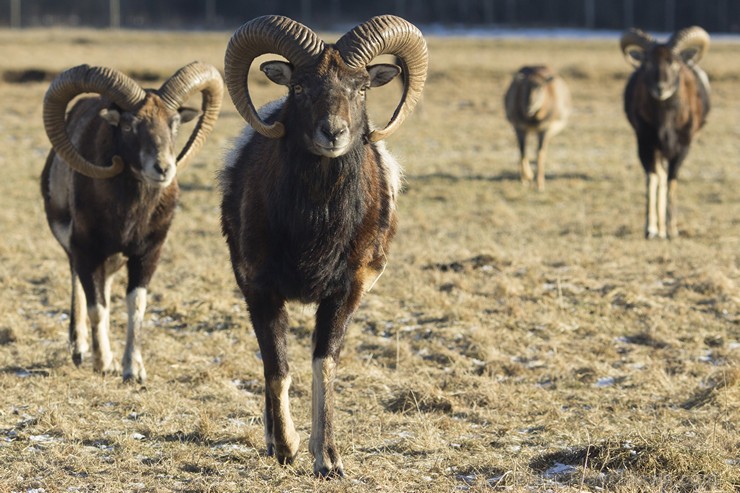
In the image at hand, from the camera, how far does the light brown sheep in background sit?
66.3 feet

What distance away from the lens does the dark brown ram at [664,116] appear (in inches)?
561

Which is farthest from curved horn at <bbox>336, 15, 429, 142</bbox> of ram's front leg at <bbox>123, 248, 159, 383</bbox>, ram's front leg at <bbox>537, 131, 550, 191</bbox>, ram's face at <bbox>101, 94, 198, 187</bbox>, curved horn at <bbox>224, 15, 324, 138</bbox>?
ram's front leg at <bbox>537, 131, 550, 191</bbox>

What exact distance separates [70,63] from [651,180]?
26.3 m

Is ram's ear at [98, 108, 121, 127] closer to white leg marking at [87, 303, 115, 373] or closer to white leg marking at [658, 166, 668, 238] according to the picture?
white leg marking at [87, 303, 115, 373]

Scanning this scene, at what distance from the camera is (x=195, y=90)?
9211 millimetres

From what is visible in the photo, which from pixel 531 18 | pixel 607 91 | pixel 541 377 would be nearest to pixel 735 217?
pixel 541 377

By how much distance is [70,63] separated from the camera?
3659 cm

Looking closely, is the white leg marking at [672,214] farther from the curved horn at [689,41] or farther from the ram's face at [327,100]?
the ram's face at [327,100]

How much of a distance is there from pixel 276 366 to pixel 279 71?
5.59 feet

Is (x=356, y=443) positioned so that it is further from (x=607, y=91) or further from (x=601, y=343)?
(x=607, y=91)

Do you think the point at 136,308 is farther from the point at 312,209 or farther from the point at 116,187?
the point at 312,209

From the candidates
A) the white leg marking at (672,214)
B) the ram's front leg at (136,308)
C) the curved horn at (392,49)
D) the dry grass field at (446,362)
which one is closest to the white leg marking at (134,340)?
the ram's front leg at (136,308)

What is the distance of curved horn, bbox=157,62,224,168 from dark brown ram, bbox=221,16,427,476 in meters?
2.31

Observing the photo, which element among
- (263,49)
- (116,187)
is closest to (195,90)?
(116,187)
